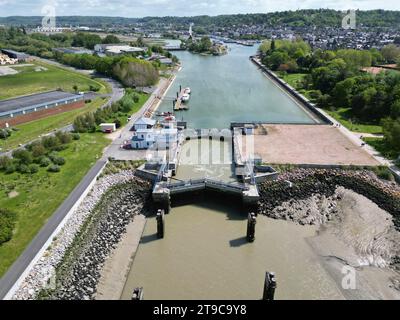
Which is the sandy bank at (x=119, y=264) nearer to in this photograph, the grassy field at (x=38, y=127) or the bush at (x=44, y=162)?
the bush at (x=44, y=162)

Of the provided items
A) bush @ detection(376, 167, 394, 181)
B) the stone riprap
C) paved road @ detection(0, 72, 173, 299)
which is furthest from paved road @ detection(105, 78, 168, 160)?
bush @ detection(376, 167, 394, 181)

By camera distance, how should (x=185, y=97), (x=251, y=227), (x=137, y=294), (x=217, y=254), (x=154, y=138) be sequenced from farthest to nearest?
(x=185, y=97) → (x=154, y=138) → (x=251, y=227) → (x=217, y=254) → (x=137, y=294)

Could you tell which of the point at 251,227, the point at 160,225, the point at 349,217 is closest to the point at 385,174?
the point at 349,217

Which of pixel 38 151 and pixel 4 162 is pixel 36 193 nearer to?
pixel 4 162

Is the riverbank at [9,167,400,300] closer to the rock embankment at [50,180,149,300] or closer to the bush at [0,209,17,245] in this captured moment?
the rock embankment at [50,180,149,300]

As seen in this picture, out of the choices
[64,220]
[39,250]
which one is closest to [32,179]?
[64,220]
